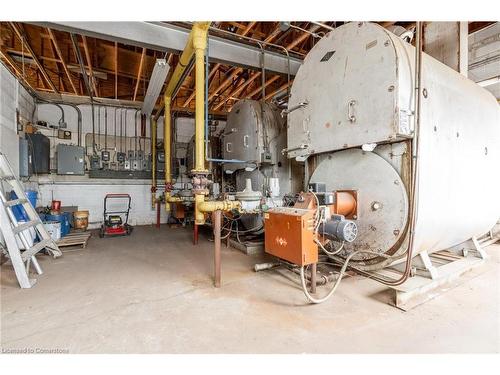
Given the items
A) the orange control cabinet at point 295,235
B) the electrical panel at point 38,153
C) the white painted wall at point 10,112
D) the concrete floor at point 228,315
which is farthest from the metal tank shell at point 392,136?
the electrical panel at point 38,153

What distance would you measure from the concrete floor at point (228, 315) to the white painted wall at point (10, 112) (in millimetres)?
1879

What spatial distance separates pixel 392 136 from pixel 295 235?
1.03m

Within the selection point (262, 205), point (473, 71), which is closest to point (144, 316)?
point (262, 205)

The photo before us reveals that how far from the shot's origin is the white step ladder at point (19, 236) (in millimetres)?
2256

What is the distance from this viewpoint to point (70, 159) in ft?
17.4

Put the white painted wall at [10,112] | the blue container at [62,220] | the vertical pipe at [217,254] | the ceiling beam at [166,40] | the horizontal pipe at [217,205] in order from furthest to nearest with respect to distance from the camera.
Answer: the blue container at [62,220] → the white painted wall at [10,112] → the ceiling beam at [166,40] → the horizontal pipe at [217,205] → the vertical pipe at [217,254]

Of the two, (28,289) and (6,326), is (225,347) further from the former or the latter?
(28,289)

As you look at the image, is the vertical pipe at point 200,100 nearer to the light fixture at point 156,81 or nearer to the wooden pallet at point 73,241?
the light fixture at point 156,81

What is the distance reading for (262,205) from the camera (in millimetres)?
2643

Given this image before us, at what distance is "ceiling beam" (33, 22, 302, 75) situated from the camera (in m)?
2.86

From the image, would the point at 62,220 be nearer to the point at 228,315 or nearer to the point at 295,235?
the point at 228,315

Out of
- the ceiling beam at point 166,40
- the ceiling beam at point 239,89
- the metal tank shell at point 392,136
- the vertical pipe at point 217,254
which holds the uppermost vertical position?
the ceiling beam at point 239,89

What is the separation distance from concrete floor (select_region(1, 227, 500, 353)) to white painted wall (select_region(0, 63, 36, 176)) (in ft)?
6.16

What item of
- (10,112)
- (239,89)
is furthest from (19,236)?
(239,89)
